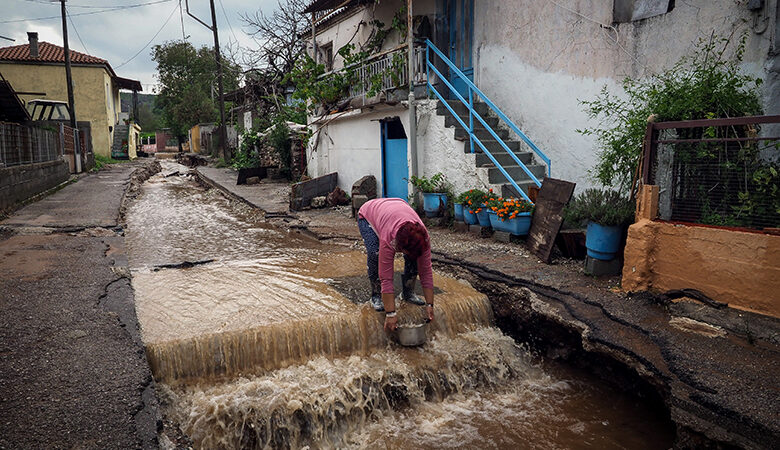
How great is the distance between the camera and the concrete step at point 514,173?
8576mm

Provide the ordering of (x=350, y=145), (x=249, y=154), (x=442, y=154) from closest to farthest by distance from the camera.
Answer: (x=442, y=154) → (x=350, y=145) → (x=249, y=154)

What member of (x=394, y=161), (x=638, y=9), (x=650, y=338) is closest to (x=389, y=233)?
(x=650, y=338)

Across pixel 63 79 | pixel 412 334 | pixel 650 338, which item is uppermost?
pixel 63 79

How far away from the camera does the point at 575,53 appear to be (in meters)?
8.09

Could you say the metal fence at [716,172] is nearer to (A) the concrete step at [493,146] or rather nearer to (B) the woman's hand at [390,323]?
(B) the woman's hand at [390,323]

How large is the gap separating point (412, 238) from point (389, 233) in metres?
0.20

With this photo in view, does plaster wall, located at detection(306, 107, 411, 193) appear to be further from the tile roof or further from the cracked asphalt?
the tile roof

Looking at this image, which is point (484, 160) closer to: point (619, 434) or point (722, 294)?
point (722, 294)

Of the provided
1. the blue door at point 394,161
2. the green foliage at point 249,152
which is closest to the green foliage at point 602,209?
the blue door at point 394,161

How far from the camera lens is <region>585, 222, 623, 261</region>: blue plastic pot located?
5.57m

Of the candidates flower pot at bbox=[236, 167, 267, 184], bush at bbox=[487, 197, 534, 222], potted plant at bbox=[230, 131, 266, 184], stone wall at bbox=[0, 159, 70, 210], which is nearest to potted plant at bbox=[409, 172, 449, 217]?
bush at bbox=[487, 197, 534, 222]

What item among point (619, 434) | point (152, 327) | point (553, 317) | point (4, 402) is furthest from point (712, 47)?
point (4, 402)

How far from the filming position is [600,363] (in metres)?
4.70

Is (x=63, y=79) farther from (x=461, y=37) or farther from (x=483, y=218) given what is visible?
(x=483, y=218)
